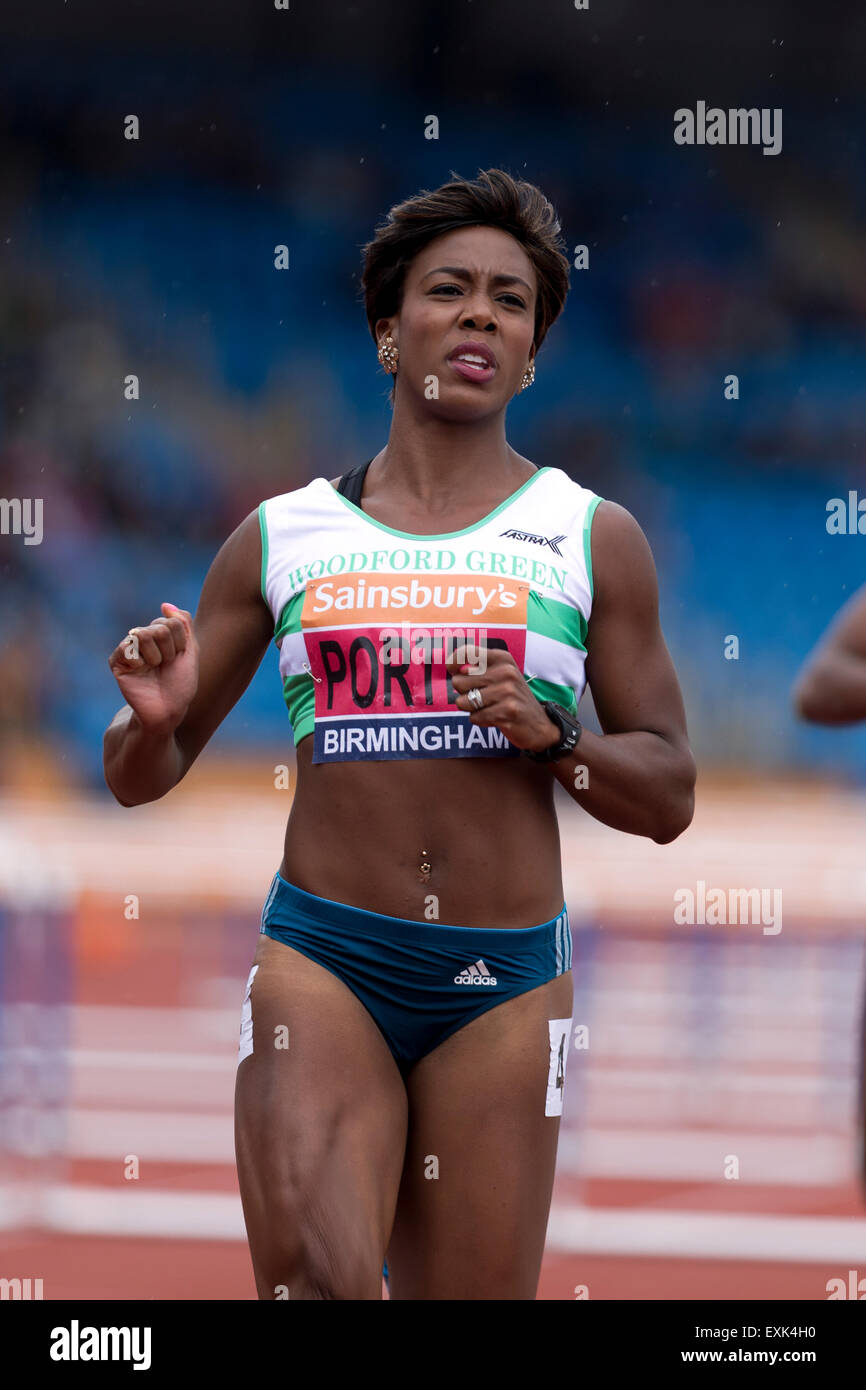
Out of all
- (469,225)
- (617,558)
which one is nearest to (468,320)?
(469,225)

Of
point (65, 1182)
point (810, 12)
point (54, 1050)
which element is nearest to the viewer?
point (65, 1182)

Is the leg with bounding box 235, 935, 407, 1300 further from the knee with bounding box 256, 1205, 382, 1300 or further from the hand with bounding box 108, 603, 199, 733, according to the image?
the hand with bounding box 108, 603, 199, 733

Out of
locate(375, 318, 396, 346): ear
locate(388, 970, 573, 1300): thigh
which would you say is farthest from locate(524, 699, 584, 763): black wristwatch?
locate(375, 318, 396, 346): ear

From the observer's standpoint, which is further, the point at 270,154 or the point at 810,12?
the point at 270,154

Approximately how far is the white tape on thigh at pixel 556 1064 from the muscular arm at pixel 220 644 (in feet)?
2.46

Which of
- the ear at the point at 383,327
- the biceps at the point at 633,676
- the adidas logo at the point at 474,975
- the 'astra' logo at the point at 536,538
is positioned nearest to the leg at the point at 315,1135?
the adidas logo at the point at 474,975

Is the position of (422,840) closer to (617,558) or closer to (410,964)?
(410,964)

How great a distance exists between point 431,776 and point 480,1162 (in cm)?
60

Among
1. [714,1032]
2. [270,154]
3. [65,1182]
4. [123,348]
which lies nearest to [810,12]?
[270,154]

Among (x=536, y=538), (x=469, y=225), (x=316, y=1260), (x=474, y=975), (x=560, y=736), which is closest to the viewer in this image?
(x=316, y=1260)

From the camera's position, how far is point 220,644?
113 inches

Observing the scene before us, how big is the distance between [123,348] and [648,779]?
1305 cm

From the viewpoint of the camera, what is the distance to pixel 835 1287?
470 cm
